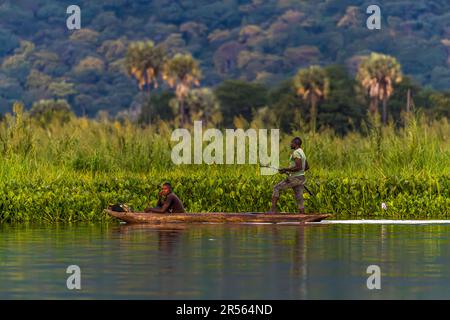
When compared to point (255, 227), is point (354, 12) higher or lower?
higher

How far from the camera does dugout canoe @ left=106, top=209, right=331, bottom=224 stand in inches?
1090

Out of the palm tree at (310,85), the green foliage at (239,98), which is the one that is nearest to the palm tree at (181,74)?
the green foliage at (239,98)

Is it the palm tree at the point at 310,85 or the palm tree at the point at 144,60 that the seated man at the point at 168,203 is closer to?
the palm tree at the point at 310,85

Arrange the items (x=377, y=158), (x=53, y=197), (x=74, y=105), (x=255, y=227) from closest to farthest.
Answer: (x=255, y=227) → (x=53, y=197) → (x=377, y=158) → (x=74, y=105)

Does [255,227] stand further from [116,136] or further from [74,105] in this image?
[74,105]

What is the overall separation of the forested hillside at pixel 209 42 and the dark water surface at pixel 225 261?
142654 mm

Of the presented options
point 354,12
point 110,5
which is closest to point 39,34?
point 110,5

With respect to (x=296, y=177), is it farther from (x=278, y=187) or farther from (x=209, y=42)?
(x=209, y=42)

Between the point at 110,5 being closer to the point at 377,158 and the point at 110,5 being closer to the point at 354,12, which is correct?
the point at 354,12

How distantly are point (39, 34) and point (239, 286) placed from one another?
177 meters

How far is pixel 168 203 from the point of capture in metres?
28.2

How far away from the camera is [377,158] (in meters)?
34.8

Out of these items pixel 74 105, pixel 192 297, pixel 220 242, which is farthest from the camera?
pixel 74 105
